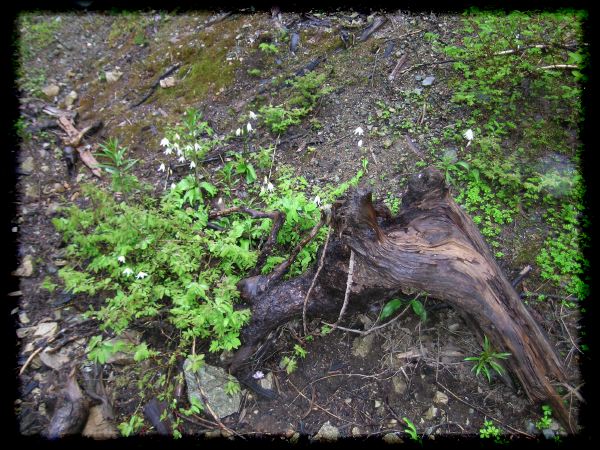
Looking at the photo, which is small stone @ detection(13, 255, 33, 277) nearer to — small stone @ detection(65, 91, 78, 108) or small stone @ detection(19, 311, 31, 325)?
small stone @ detection(19, 311, 31, 325)

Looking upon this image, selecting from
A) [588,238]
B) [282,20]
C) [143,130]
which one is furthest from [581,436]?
[282,20]

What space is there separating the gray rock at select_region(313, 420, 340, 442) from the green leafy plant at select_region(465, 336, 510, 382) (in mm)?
1230

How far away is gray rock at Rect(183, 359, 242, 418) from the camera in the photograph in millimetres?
3518

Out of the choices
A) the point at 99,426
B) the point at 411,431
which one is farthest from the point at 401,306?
the point at 99,426

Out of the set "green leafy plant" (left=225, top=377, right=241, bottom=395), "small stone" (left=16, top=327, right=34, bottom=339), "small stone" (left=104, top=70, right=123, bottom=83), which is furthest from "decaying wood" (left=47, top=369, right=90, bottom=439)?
"small stone" (left=104, top=70, right=123, bottom=83)

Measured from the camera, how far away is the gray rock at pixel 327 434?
11.0 ft

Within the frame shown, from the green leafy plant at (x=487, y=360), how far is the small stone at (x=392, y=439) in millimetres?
823

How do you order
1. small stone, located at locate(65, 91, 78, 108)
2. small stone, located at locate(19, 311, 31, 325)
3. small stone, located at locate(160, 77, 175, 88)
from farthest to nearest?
1. small stone, located at locate(65, 91, 78, 108)
2. small stone, located at locate(160, 77, 175, 88)
3. small stone, located at locate(19, 311, 31, 325)

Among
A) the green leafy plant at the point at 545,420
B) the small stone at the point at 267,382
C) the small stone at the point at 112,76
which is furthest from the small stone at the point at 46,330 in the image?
the green leafy plant at the point at 545,420

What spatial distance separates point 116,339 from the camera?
3885mm

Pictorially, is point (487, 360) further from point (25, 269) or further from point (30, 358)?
point (25, 269)

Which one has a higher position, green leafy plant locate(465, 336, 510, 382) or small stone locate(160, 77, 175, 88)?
small stone locate(160, 77, 175, 88)

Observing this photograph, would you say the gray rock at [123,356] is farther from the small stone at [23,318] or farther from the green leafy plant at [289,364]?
the green leafy plant at [289,364]

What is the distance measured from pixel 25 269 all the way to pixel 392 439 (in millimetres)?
4207
